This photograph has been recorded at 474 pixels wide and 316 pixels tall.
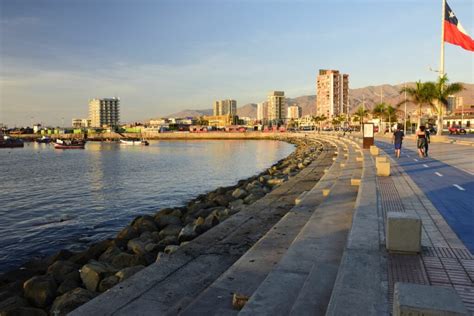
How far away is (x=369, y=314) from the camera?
4.37m

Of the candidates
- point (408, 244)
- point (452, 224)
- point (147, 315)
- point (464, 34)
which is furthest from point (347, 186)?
point (464, 34)

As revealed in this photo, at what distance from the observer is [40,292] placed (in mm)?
8828

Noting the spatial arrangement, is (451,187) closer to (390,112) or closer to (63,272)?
(63,272)

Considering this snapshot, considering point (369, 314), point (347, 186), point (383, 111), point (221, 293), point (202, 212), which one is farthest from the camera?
point (383, 111)

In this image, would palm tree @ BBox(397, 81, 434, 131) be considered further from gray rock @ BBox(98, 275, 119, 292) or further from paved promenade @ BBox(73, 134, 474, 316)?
gray rock @ BBox(98, 275, 119, 292)

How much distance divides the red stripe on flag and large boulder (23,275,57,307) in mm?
35249

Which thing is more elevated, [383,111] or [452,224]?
[383,111]

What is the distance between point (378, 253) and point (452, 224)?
11.2 feet

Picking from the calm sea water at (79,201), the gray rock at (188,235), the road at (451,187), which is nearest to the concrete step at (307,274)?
the road at (451,187)

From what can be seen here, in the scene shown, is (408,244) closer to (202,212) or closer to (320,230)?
(320,230)

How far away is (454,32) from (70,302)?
1450 inches

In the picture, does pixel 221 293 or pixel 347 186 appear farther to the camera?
pixel 347 186

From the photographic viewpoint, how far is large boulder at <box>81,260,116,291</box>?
8967 mm

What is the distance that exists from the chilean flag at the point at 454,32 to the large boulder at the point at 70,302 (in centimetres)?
3517
